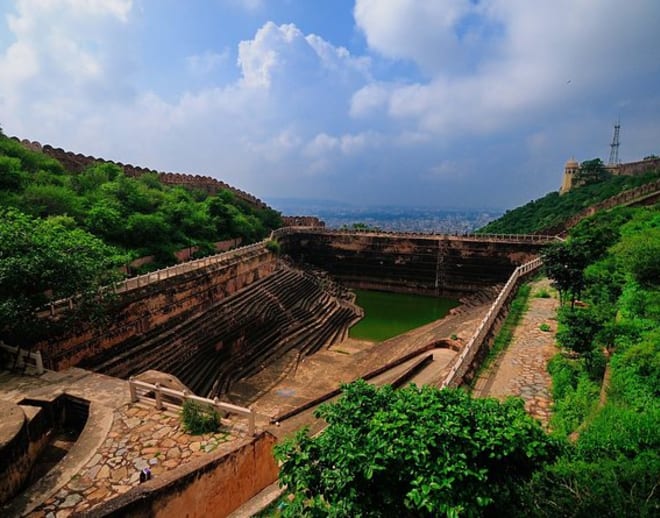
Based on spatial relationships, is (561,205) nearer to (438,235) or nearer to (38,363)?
(438,235)

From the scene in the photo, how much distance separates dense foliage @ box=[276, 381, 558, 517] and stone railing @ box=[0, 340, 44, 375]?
8.17 meters

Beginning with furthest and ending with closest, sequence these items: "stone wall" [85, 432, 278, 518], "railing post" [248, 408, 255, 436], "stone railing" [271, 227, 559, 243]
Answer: "stone railing" [271, 227, 559, 243], "railing post" [248, 408, 255, 436], "stone wall" [85, 432, 278, 518]

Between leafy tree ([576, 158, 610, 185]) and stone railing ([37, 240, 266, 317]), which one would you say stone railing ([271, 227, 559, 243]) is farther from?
leafy tree ([576, 158, 610, 185])

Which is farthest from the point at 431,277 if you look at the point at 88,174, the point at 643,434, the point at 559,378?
the point at 643,434

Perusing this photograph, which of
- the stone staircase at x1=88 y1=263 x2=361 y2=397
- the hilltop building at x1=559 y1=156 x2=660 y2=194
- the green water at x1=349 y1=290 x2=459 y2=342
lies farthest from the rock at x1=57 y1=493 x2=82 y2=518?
the hilltop building at x1=559 y1=156 x2=660 y2=194

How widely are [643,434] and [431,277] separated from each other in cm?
2505

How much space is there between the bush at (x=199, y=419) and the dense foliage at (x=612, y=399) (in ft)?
19.4

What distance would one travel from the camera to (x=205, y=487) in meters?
6.50

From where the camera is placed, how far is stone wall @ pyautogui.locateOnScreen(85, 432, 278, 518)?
559 cm

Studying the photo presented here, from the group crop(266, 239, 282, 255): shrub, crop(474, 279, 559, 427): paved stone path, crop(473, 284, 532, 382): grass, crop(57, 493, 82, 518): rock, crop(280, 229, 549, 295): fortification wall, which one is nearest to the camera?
crop(57, 493, 82, 518): rock

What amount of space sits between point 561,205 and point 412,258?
79.7ft

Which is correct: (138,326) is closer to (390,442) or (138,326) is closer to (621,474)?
(390,442)

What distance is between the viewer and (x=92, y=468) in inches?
263

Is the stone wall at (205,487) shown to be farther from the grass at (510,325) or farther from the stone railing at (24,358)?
the grass at (510,325)
